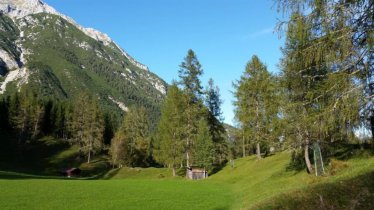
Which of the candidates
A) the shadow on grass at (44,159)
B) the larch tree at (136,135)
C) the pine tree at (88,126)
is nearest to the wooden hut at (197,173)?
the shadow on grass at (44,159)

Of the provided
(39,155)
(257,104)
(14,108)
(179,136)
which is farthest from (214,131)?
(14,108)

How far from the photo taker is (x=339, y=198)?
44.8ft

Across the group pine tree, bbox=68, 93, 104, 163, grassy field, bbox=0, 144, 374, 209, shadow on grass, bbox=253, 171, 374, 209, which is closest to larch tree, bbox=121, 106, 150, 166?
pine tree, bbox=68, 93, 104, 163

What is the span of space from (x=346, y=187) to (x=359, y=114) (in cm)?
522

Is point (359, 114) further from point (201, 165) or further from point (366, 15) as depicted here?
point (201, 165)

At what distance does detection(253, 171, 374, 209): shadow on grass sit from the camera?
12320mm

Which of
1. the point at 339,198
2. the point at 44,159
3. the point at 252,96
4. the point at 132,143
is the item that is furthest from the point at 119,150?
the point at 339,198

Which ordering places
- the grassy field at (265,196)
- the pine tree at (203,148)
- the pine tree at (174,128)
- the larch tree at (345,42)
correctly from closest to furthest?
1. the larch tree at (345,42)
2. the grassy field at (265,196)
3. the pine tree at (203,148)
4. the pine tree at (174,128)

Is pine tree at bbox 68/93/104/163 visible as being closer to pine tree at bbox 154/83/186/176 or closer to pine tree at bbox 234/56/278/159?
pine tree at bbox 154/83/186/176

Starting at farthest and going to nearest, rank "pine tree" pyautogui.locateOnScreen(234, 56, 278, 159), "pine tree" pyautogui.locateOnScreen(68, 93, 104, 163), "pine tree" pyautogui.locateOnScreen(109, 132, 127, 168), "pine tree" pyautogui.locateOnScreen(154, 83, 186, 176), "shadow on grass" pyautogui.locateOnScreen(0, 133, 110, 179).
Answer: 1. "pine tree" pyautogui.locateOnScreen(68, 93, 104, 163)
2. "shadow on grass" pyautogui.locateOnScreen(0, 133, 110, 179)
3. "pine tree" pyautogui.locateOnScreen(109, 132, 127, 168)
4. "pine tree" pyautogui.locateOnScreen(154, 83, 186, 176)
5. "pine tree" pyautogui.locateOnScreen(234, 56, 278, 159)

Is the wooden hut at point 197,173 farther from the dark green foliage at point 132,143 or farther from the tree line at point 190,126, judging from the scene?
the dark green foliage at point 132,143

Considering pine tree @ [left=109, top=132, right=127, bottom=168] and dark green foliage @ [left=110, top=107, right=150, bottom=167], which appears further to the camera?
dark green foliage @ [left=110, top=107, right=150, bottom=167]

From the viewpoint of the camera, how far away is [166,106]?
2842 inches

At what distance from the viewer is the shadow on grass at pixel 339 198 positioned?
12320 mm
